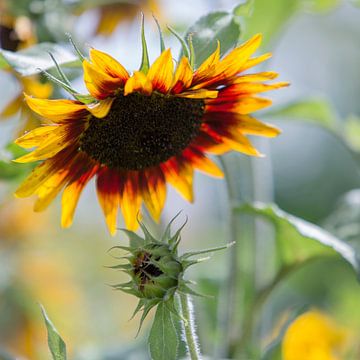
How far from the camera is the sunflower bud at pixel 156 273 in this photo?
0.99 m

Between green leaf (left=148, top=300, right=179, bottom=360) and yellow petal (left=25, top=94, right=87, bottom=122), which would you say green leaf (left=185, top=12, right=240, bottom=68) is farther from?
green leaf (left=148, top=300, right=179, bottom=360)

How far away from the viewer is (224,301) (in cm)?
146

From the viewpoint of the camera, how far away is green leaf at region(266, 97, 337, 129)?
155cm

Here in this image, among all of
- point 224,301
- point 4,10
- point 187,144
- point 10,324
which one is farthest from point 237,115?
point 10,324

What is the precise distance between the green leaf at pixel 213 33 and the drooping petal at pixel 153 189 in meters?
0.21

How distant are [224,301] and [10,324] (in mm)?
748

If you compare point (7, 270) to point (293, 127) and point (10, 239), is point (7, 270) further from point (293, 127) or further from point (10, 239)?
point (293, 127)

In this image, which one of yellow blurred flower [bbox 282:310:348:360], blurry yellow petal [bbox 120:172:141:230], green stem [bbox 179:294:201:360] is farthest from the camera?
yellow blurred flower [bbox 282:310:348:360]

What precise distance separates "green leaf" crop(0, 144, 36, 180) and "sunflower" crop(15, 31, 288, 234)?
9 cm

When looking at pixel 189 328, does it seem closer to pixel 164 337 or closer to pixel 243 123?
pixel 164 337

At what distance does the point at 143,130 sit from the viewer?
1.15 m

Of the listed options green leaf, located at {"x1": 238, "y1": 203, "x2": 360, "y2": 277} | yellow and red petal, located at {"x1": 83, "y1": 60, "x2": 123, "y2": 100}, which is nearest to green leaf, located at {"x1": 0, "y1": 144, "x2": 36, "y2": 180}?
yellow and red petal, located at {"x1": 83, "y1": 60, "x2": 123, "y2": 100}

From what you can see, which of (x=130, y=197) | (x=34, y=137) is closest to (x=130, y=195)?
(x=130, y=197)

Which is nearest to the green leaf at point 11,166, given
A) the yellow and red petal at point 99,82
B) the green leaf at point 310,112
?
the yellow and red petal at point 99,82
